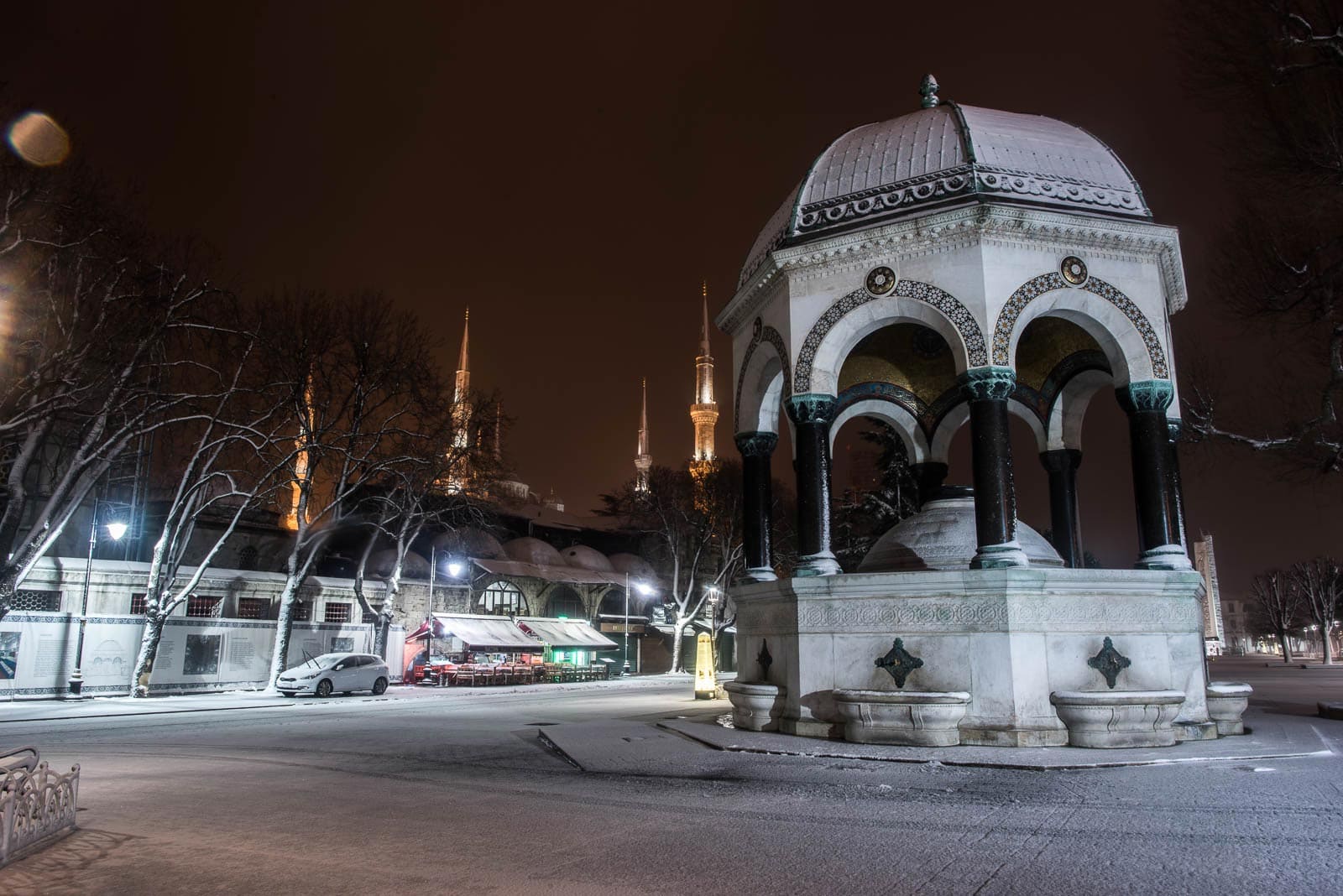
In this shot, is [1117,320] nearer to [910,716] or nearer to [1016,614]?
[1016,614]

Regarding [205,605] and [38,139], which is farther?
[205,605]

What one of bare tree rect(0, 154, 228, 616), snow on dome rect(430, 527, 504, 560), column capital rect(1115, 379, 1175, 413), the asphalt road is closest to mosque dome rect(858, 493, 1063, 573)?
column capital rect(1115, 379, 1175, 413)

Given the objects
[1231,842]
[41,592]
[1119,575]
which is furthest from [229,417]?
[1231,842]

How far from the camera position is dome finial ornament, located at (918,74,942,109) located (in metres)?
15.8

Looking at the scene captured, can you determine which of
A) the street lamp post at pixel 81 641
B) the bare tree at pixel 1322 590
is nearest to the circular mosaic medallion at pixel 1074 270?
the street lamp post at pixel 81 641

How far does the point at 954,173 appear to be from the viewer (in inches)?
512

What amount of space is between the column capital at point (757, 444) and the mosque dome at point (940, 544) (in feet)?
7.94

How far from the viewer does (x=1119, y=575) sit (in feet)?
36.8

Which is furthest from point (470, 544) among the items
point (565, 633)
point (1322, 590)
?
point (1322, 590)

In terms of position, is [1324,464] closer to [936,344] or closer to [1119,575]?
[936,344]

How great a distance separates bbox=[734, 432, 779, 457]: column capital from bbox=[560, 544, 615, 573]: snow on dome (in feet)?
125

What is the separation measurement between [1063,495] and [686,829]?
38.7ft

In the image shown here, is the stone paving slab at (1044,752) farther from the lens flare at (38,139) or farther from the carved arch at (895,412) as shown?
the lens flare at (38,139)

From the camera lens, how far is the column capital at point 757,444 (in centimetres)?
1574
